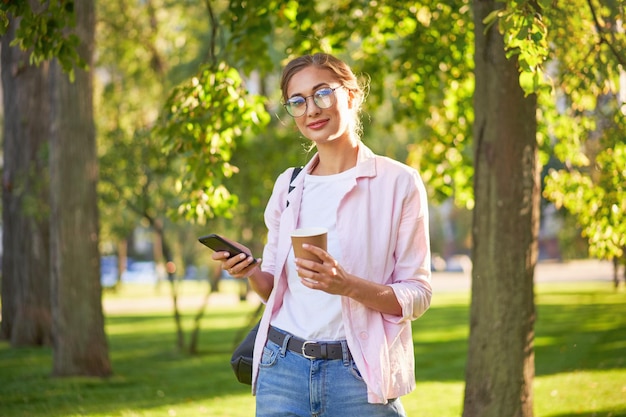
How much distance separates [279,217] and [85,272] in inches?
339

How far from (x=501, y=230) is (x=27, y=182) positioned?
38.7 feet

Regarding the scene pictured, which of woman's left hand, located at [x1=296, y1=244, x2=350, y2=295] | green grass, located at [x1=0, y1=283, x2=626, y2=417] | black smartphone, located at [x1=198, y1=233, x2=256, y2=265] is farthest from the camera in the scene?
green grass, located at [x1=0, y1=283, x2=626, y2=417]

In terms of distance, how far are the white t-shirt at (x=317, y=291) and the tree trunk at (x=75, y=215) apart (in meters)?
8.68

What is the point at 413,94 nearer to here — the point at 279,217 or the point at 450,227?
the point at 279,217

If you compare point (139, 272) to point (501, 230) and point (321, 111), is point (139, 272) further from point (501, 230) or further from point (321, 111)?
point (321, 111)

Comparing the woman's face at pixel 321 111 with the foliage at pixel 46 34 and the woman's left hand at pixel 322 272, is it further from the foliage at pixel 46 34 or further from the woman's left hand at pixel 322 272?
the foliage at pixel 46 34

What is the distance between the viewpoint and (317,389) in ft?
10.4

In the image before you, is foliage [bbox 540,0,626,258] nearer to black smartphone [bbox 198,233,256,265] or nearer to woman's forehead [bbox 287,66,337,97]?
woman's forehead [bbox 287,66,337,97]

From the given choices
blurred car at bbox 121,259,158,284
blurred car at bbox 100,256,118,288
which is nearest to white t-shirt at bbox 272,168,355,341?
blurred car at bbox 121,259,158,284

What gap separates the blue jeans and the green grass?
6.37 metres

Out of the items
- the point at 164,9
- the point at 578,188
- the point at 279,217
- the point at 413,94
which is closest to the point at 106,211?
the point at 164,9

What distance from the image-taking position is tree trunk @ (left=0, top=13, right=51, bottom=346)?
16484mm

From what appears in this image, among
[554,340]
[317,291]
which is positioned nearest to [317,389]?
[317,291]

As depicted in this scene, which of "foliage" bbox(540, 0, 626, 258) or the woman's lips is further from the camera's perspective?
"foliage" bbox(540, 0, 626, 258)
